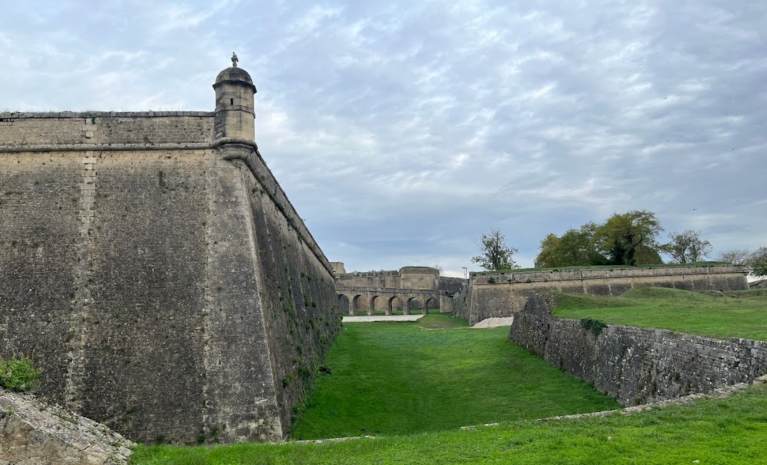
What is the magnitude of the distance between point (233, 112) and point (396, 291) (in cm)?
4617

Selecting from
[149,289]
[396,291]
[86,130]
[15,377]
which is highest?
[86,130]

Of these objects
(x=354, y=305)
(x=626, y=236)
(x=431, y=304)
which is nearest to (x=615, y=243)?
(x=626, y=236)

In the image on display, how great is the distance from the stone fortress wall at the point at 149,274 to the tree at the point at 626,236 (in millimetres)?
48980

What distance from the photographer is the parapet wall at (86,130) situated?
1498cm

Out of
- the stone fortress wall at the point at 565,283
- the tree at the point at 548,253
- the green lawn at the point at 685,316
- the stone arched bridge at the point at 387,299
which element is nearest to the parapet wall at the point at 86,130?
the green lawn at the point at 685,316

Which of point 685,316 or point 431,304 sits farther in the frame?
point 431,304

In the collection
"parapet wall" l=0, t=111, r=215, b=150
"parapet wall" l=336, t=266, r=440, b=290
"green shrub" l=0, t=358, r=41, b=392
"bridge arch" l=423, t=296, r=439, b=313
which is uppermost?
"parapet wall" l=0, t=111, r=215, b=150

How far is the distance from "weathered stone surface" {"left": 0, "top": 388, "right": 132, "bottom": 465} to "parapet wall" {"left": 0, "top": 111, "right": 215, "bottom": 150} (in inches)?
350

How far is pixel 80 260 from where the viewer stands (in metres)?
13.8

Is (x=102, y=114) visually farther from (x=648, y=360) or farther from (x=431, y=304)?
(x=431, y=304)

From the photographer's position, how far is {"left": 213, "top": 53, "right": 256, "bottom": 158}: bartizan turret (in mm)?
14977

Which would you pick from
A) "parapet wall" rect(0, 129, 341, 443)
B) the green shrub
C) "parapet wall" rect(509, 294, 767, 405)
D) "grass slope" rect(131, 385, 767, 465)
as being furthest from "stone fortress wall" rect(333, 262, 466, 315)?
"grass slope" rect(131, 385, 767, 465)

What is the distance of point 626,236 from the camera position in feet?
183

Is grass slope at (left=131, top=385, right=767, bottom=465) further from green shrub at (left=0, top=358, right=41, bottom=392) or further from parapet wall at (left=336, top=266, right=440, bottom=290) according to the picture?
parapet wall at (left=336, top=266, right=440, bottom=290)
